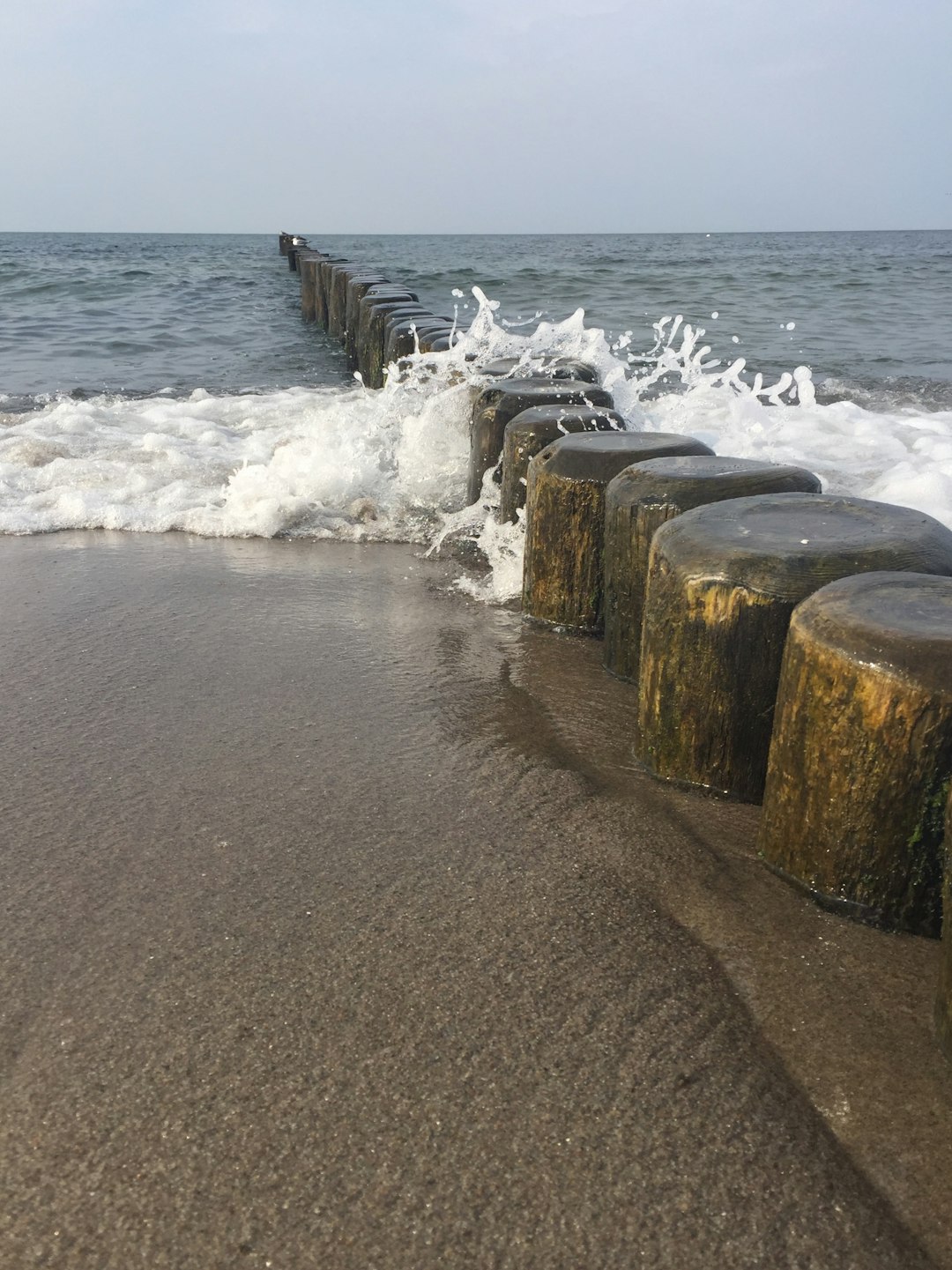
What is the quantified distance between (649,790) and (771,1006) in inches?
30.8

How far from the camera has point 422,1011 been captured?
5.77ft

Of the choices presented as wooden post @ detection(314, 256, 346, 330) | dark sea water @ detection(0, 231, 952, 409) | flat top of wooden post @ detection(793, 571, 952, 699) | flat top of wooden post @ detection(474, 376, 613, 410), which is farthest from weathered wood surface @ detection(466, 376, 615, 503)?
wooden post @ detection(314, 256, 346, 330)

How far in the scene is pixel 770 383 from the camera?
32.7ft

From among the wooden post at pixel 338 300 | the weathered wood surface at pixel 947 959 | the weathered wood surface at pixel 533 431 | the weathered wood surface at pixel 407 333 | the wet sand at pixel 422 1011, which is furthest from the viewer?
the wooden post at pixel 338 300

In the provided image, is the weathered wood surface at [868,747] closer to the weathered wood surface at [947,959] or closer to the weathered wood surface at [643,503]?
the weathered wood surface at [947,959]

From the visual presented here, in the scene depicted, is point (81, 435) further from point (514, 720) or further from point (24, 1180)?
point (24, 1180)

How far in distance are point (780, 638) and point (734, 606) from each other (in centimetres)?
11

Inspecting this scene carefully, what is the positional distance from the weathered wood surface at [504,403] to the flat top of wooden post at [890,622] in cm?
248

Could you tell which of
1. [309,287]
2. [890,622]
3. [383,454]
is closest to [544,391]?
[383,454]

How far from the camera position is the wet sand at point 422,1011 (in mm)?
1396

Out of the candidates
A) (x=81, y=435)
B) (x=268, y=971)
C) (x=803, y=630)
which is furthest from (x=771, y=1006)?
(x=81, y=435)

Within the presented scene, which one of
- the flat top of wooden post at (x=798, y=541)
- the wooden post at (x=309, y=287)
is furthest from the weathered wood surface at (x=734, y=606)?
the wooden post at (x=309, y=287)

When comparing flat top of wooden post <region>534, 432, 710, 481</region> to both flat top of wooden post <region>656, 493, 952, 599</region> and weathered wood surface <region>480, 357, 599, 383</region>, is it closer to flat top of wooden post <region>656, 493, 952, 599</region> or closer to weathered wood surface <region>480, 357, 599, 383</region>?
flat top of wooden post <region>656, 493, 952, 599</region>

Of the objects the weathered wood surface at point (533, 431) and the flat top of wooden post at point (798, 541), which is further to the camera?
the weathered wood surface at point (533, 431)
